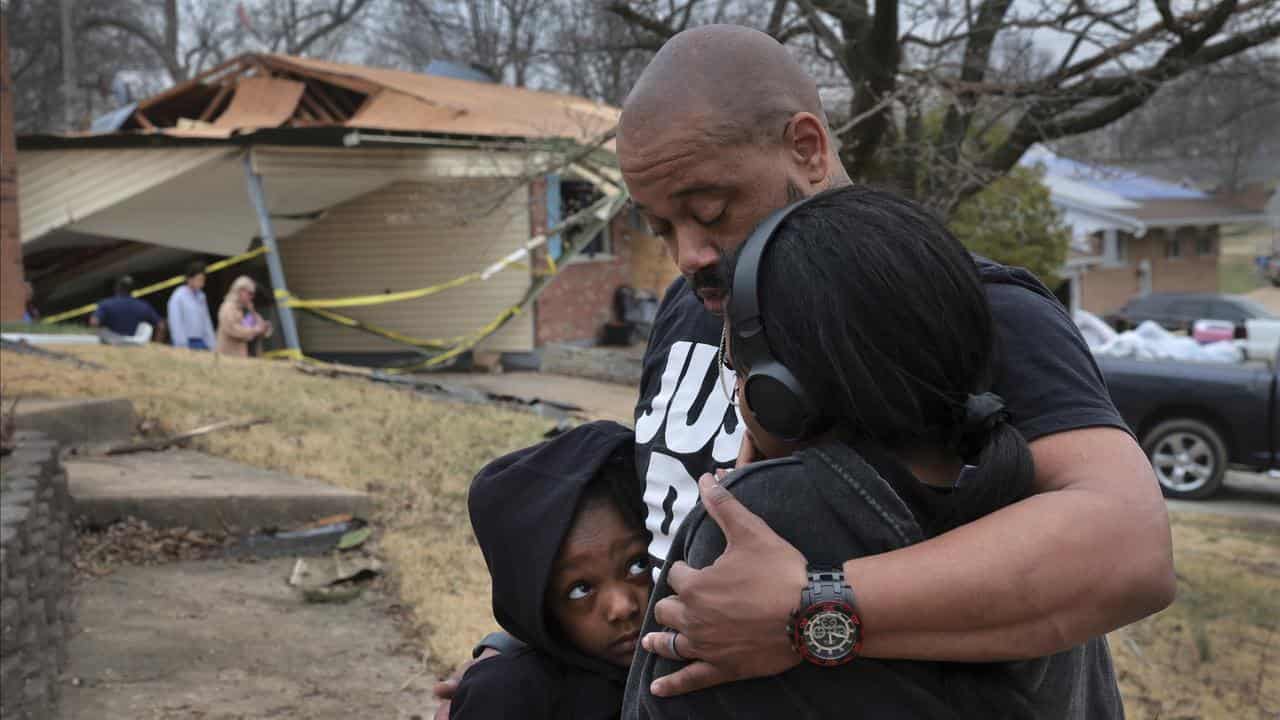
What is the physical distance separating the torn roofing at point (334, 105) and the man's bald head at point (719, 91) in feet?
49.7

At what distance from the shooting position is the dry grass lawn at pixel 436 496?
5867 millimetres

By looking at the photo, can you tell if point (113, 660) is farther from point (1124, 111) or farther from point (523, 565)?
point (1124, 111)

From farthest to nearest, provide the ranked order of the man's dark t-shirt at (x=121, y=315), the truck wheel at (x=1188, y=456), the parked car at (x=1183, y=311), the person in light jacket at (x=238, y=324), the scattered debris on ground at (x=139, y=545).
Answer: the parked car at (x=1183, y=311) < the man's dark t-shirt at (x=121, y=315) < the person in light jacket at (x=238, y=324) < the truck wheel at (x=1188, y=456) < the scattered debris on ground at (x=139, y=545)

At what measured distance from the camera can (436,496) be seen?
8266 mm

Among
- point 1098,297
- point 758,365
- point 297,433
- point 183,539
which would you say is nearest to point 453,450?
point 297,433

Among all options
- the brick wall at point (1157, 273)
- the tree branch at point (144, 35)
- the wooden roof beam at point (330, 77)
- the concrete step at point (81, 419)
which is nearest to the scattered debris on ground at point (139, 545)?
the concrete step at point (81, 419)

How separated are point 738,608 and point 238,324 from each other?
13.3 metres

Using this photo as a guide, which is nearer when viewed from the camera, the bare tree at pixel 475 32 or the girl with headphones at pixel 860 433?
the girl with headphones at pixel 860 433

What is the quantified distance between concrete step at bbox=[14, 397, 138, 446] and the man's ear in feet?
23.7

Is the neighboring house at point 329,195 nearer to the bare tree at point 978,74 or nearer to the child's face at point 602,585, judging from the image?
the bare tree at point 978,74

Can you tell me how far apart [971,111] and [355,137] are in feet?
31.6

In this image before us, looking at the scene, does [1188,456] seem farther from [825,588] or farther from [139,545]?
[825,588]

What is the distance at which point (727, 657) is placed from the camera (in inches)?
47.9

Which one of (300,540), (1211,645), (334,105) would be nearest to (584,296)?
(334,105)
